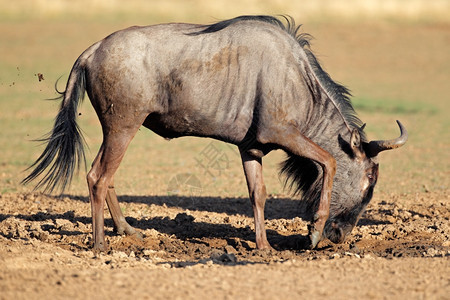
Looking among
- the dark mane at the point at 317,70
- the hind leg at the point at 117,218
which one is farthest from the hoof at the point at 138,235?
the dark mane at the point at 317,70

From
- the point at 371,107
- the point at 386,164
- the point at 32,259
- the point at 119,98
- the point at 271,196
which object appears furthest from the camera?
the point at 371,107

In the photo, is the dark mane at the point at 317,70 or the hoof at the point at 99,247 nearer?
the hoof at the point at 99,247

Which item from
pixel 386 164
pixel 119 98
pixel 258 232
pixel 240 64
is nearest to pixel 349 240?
pixel 258 232

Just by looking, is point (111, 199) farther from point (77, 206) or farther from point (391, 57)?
point (391, 57)

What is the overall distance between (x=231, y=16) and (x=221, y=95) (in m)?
28.6

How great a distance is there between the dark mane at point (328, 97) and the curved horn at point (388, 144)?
203 mm

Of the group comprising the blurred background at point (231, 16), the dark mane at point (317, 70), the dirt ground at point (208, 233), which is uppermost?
the dark mane at point (317, 70)

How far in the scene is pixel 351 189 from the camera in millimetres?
7703

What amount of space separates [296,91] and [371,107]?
15522 millimetres

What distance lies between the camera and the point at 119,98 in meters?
7.23

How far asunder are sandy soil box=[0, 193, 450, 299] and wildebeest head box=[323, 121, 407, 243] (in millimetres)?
233

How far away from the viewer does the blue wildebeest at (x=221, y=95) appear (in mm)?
7191

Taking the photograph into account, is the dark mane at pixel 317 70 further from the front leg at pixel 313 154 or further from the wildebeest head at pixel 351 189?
the front leg at pixel 313 154

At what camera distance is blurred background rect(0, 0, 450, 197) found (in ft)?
42.2
